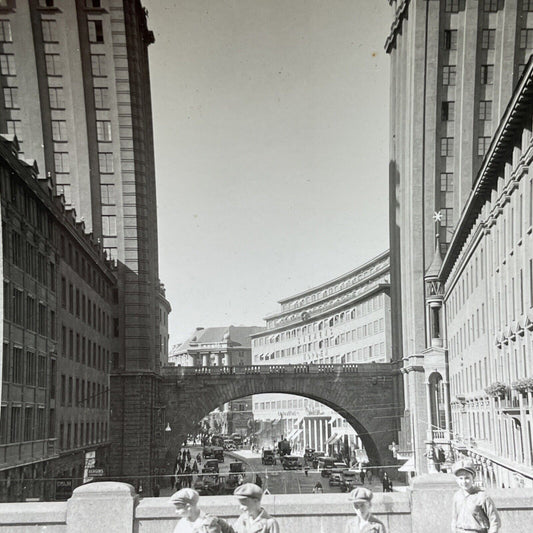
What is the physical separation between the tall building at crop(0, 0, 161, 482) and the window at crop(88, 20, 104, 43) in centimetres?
8

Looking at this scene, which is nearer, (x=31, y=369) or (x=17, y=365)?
(x=17, y=365)

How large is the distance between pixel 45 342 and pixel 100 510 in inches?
1220

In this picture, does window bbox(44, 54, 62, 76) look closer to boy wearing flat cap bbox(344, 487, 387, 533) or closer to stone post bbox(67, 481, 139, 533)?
stone post bbox(67, 481, 139, 533)

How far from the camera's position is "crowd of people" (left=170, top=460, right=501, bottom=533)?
31.1 ft

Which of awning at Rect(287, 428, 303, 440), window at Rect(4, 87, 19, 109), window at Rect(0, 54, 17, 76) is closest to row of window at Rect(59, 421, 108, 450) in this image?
window at Rect(4, 87, 19, 109)

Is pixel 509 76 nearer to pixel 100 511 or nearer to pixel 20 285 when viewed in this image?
pixel 20 285

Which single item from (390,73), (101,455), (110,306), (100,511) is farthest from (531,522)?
(390,73)

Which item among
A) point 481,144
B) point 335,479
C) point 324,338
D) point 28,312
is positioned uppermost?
point 481,144

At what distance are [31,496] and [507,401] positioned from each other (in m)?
Result: 21.3

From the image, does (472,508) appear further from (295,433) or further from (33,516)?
(295,433)

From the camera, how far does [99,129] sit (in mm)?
67500

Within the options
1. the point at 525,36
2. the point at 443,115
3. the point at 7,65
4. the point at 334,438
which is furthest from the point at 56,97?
the point at 334,438

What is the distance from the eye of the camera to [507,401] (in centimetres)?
3588

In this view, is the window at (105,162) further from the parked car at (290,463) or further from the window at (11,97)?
the parked car at (290,463)
